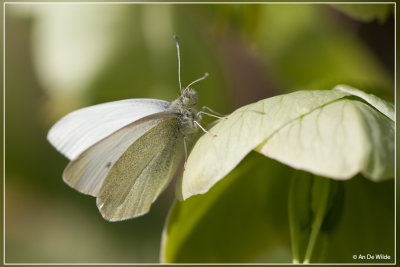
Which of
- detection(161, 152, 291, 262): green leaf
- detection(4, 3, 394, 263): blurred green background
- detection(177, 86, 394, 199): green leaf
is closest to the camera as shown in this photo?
detection(177, 86, 394, 199): green leaf

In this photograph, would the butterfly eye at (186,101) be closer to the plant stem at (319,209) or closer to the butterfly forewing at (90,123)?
the butterfly forewing at (90,123)

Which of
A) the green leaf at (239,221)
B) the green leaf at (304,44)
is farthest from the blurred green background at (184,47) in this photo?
the green leaf at (239,221)

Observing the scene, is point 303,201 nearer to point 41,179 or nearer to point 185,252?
point 185,252

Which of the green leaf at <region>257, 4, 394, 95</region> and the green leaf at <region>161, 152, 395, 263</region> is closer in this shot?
the green leaf at <region>161, 152, 395, 263</region>

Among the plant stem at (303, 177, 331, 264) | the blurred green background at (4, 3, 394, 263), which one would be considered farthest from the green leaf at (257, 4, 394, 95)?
the plant stem at (303, 177, 331, 264)

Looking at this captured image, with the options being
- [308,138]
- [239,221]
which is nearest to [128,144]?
[239,221]

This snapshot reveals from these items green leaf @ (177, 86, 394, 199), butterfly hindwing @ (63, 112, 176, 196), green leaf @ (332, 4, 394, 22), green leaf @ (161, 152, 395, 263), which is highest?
green leaf @ (332, 4, 394, 22)

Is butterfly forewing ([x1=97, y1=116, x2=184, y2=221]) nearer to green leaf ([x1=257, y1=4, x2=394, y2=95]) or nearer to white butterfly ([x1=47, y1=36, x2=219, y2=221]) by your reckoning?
white butterfly ([x1=47, y1=36, x2=219, y2=221])
